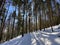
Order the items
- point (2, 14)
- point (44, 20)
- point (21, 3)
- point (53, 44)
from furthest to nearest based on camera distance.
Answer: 1. point (44, 20)
2. point (2, 14)
3. point (21, 3)
4. point (53, 44)

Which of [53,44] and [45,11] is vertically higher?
[45,11]

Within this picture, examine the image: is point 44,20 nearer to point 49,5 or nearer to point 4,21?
point 49,5

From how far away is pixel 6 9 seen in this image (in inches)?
621

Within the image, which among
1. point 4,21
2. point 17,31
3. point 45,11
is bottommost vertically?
point 17,31

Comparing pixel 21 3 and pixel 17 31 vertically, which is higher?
pixel 21 3

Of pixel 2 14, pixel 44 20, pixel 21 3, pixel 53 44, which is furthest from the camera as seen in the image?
pixel 44 20

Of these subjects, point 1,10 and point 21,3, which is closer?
point 21,3

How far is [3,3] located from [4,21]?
203 cm

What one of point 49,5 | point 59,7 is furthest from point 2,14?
point 59,7

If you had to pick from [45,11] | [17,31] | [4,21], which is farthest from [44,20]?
[4,21]

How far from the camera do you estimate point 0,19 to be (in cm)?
1573

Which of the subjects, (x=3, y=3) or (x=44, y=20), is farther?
(x=44, y=20)

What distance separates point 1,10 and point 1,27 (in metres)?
1.93

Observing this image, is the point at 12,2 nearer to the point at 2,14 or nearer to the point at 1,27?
the point at 2,14
